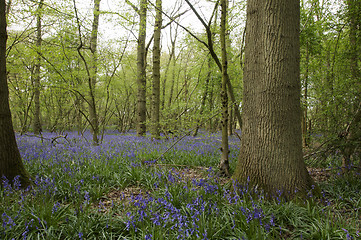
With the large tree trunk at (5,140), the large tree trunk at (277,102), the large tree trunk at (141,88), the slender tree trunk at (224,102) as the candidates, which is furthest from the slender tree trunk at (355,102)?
the large tree trunk at (141,88)

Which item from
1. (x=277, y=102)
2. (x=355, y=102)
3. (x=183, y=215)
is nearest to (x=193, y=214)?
(x=183, y=215)

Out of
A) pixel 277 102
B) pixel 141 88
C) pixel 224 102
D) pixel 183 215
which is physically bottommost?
pixel 183 215

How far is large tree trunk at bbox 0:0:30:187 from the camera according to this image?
3439 millimetres

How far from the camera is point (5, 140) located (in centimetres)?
348

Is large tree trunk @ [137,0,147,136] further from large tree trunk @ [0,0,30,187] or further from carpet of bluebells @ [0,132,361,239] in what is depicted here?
carpet of bluebells @ [0,132,361,239]

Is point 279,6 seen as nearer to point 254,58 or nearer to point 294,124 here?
point 254,58

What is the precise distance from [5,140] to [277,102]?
462 cm

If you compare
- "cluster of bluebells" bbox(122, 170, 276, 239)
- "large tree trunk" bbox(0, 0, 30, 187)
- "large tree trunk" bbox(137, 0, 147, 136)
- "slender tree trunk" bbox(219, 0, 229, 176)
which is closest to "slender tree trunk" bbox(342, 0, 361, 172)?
"slender tree trunk" bbox(219, 0, 229, 176)

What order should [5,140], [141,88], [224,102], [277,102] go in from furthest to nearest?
[141,88] < [224,102] < [5,140] < [277,102]

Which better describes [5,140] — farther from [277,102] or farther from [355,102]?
[355,102]

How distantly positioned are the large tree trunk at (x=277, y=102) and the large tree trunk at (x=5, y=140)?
160 inches

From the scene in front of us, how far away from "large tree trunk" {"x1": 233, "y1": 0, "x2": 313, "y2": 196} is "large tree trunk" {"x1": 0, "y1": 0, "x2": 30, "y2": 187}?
4.06 meters

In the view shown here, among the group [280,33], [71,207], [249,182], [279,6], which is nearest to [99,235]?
[71,207]

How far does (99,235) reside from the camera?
91.6 inches
